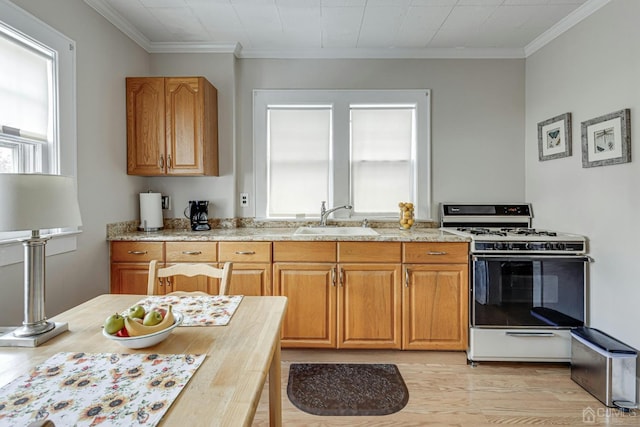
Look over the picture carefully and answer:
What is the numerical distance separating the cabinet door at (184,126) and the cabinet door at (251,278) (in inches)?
34.2

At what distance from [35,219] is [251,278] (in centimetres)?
156

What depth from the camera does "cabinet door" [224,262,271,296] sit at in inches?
97.5

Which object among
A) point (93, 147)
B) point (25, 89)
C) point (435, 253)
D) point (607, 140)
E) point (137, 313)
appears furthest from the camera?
point (435, 253)

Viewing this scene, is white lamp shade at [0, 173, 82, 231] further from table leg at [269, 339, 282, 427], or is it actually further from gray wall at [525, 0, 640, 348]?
gray wall at [525, 0, 640, 348]

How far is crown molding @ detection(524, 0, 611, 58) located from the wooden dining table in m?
2.76

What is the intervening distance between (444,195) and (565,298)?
1204 millimetres

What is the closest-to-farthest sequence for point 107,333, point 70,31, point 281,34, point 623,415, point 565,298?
point 107,333 → point 623,415 → point 70,31 → point 565,298 → point 281,34

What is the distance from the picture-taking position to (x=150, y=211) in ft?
9.11

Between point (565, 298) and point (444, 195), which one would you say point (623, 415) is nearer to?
point (565, 298)

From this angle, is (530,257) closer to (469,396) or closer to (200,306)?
(469,396)

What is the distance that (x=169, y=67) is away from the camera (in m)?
2.98

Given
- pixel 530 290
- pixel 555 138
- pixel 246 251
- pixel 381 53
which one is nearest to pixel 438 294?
pixel 530 290

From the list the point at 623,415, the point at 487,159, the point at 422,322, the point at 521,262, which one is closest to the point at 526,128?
the point at 487,159

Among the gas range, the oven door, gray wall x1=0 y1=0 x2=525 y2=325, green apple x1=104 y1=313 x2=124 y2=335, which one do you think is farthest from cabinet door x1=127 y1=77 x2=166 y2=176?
the oven door
